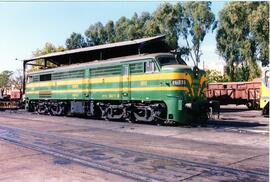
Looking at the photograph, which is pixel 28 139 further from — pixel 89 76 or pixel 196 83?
pixel 89 76

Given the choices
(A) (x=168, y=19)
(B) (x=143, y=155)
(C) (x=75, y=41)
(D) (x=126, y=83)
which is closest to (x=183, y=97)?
(D) (x=126, y=83)

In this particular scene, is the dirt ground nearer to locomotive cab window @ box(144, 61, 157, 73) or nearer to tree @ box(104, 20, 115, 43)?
locomotive cab window @ box(144, 61, 157, 73)

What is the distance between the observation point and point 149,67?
16.4 meters

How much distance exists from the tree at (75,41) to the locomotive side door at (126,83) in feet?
162

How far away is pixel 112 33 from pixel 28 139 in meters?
51.7

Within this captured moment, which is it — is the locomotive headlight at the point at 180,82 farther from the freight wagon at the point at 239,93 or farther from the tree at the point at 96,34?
the tree at the point at 96,34

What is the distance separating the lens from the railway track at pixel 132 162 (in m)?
7.01

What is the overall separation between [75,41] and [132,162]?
60.1 m

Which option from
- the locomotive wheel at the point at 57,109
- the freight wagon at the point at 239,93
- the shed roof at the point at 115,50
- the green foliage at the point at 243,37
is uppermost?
the green foliage at the point at 243,37

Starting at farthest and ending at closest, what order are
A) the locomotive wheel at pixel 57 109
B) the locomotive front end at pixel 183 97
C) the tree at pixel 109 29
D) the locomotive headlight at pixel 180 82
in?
1. the tree at pixel 109 29
2. the locomotive wheel at pixel 57 109
3. the locomotive headlight at pixel 180 82
4. the locomotive front end at pixel 183 97

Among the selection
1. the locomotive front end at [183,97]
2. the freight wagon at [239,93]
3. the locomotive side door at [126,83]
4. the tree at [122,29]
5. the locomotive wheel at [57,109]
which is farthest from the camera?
the tree at [122,29]

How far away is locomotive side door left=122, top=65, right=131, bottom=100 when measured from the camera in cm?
1750

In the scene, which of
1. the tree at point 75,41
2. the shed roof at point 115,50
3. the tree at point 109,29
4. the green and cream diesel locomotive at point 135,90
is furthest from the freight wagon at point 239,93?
the tree at point 75,41

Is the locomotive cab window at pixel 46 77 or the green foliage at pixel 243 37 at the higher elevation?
the green foliage at pixel 243 37
